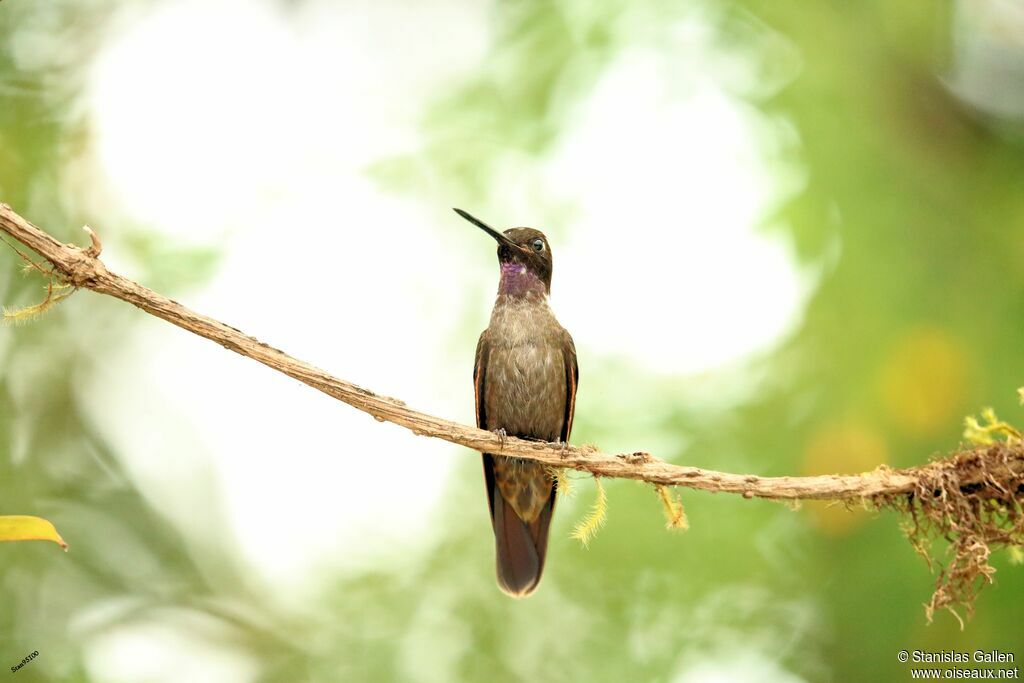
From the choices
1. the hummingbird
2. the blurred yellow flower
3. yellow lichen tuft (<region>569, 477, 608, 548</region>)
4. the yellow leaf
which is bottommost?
the yellow leaf

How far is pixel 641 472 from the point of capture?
154 inches

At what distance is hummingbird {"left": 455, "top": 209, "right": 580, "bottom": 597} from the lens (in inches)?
221

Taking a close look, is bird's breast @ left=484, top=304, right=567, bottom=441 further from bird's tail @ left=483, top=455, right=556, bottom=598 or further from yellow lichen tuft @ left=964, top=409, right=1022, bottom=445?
yellow lichen tuft @ left=964, top=409, right=1022, bottom=445

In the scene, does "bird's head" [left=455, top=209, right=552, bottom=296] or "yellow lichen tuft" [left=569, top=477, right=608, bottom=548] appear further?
"bird's head" [left=455, top=209, right=552, bottom=296]

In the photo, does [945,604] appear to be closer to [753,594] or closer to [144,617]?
[753,594]

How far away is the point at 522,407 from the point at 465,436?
1.63m

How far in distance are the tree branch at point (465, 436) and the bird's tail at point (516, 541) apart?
60.0 inches

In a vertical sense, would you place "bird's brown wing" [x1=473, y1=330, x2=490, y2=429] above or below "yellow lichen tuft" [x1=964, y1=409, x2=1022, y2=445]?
above

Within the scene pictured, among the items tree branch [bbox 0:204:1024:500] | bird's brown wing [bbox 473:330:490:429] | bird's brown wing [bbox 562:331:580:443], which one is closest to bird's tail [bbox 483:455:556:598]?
bird's brown wing [bbox 473:330:490:429]

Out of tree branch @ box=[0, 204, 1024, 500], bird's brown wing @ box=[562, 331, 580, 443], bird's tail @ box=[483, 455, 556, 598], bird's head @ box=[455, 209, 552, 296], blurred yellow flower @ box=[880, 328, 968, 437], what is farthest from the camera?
blurred yellow flower @ box=[880, 328, 968, 437]

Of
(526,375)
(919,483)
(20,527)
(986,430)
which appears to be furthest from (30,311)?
(986,430)

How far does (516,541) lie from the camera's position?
18.7 feet

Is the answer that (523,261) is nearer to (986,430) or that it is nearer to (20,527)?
(986,430)

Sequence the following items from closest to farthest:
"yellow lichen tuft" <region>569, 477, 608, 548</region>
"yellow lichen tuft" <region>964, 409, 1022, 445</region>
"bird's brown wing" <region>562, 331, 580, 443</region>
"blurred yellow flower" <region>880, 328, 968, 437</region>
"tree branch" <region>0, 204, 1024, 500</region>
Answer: "tree branch" <region>0, 204, 1024, 500</region>
"yellow lichen tuft" <region>964, 409, 1022, 445</region>
"yellow lichen tuft" <region>569, 477, 608, 548</region>
"bird's brown wing" <region>562, 331, 580, 443</region>
"blurred yellow flower" <region>880, 328, 968, 437</region>
